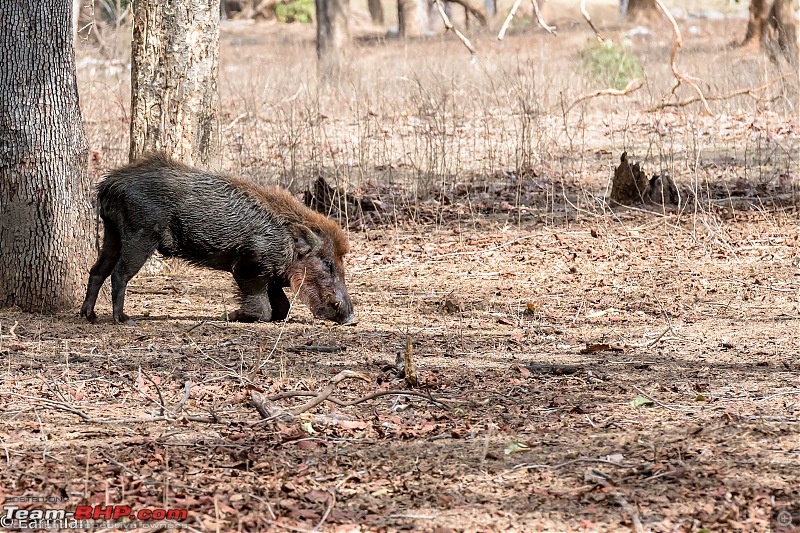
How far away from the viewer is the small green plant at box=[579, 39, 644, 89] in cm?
1678

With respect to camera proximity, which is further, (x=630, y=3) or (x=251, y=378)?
(x=630, y=3)

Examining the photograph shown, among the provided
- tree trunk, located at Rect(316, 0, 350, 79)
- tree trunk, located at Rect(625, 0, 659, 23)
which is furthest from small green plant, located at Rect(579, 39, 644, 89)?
tree trunk, located at Rect(625, 0, 659, 23)

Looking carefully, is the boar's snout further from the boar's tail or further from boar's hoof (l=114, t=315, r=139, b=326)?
the boar's tail

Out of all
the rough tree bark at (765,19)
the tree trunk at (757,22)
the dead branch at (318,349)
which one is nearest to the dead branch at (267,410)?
the dead branch at (318,349)

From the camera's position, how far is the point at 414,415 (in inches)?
197

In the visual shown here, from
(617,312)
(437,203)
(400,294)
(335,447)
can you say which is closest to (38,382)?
(335,447)

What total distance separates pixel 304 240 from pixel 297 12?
35.0 m

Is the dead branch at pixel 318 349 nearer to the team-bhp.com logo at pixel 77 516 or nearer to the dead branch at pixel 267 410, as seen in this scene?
the dead branch at pixel 267 410

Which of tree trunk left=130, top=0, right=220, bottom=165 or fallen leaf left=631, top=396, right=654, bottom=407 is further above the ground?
tree trunk left=130, top=0, right=220, bottom=165

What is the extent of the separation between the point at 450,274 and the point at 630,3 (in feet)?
96.6

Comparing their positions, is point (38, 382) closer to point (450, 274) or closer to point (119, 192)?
point (119, 192)

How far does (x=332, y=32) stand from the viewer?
74.6ft

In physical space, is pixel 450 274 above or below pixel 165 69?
below

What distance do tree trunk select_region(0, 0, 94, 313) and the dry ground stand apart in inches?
12.6
